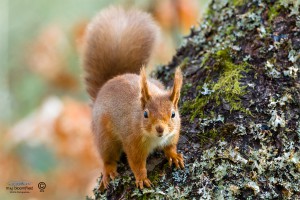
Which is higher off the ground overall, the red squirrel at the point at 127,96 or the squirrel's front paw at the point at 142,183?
the red squirrel at the point at 127,96

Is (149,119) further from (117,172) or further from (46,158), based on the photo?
(46,158)

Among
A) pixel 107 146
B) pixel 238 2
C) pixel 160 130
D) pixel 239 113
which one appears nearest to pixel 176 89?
pixel 160 130

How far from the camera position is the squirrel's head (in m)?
2.78

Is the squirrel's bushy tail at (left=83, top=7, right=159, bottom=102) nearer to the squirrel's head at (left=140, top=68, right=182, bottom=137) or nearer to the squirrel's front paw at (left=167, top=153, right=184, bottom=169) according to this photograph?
the squirrel's head at (left=140, top=68, right=182, bottom=137)

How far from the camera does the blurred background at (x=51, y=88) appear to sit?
189 inches

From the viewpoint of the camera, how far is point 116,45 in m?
3.81

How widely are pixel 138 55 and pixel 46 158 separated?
1416mm

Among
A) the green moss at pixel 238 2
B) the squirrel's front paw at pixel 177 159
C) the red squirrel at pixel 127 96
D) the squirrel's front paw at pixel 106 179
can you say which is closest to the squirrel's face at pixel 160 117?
the red squirrel at pixel 127 96

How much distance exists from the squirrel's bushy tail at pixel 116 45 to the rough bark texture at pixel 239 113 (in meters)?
0.31

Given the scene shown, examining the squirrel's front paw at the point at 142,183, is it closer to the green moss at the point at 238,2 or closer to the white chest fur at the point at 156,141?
the white chest fur at the point at 156,141

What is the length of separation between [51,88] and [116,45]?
284 cm

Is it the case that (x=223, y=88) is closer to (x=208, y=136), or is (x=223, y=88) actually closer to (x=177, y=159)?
(x=208, y=136)

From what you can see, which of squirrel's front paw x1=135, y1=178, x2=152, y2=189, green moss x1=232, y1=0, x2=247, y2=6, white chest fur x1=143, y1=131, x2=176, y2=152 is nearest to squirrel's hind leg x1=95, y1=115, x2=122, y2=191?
white chest fur x1=143, y1=131, x2=176, y2=152

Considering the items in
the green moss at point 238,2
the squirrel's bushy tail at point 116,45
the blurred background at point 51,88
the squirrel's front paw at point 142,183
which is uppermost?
the blurred background at point 51,88
